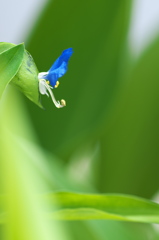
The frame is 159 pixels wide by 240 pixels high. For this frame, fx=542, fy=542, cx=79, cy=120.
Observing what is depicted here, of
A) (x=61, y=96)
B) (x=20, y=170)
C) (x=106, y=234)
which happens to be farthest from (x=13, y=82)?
(x=61, y=96)

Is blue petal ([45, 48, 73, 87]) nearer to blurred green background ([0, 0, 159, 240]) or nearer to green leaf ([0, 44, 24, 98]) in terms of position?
green leaf ([0, 44, 24, 98])

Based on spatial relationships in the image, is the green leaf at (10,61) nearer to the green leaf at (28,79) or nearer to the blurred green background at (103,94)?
the green leaf at (28,79)

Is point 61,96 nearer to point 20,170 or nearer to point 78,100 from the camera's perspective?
point 78,100

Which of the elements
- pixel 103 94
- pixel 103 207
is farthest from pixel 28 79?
pixel 103 94

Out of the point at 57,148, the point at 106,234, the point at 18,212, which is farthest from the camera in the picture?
the point at 57,148

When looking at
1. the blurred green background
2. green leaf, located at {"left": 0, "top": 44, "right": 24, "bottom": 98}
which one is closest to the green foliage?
green leaf, located at {"left": 0, "top": 44, "right": 24, "bottom": 98}
